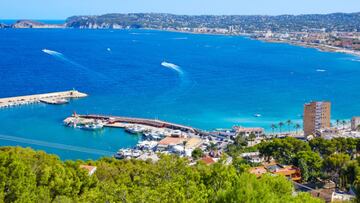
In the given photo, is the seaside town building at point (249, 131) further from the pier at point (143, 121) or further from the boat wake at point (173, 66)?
the boat wake at point (173, 66)

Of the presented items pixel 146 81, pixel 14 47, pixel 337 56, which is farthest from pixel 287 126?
pixel 14 47

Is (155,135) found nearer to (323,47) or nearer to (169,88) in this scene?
(169,88)

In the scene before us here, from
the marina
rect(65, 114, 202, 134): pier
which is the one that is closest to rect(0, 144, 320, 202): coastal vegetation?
the marina

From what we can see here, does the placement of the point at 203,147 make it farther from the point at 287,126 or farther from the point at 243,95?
the point at 243,95

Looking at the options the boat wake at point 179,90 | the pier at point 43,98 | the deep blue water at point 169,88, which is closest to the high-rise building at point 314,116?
the deep blue water at point 169,88

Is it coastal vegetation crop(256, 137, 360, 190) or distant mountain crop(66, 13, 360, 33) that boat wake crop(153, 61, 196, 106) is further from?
distant mountain crop(66, 13, 360, 33)

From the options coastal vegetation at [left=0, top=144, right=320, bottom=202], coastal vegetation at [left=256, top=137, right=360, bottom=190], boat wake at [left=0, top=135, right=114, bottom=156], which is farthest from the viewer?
boat wake at [left=0, top=135, right=114, bottom=156]

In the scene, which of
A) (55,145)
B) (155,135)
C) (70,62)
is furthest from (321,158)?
(70,62)
